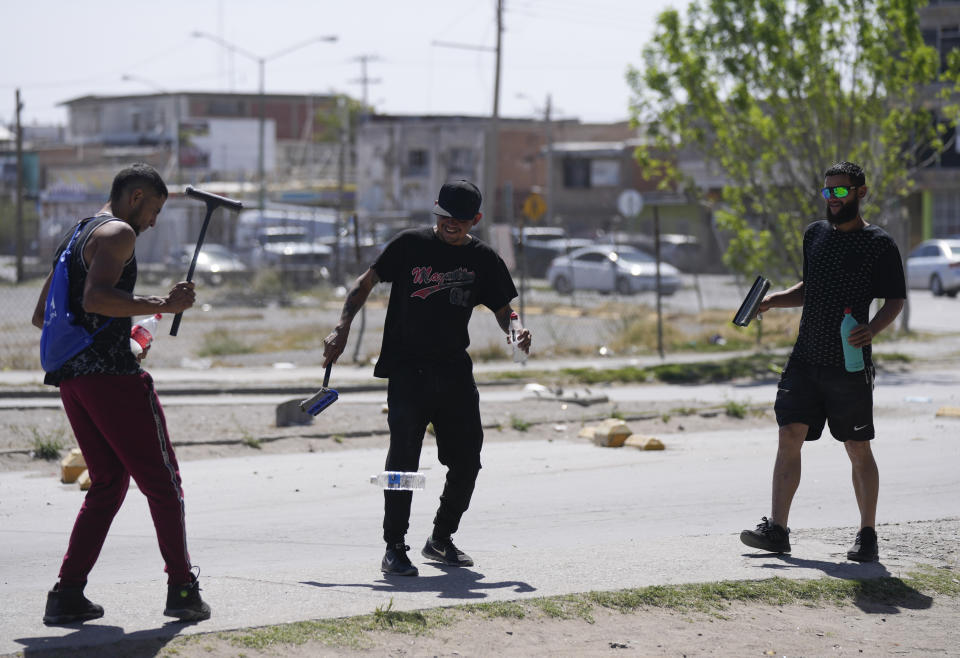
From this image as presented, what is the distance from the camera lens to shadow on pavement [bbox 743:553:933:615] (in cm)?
575

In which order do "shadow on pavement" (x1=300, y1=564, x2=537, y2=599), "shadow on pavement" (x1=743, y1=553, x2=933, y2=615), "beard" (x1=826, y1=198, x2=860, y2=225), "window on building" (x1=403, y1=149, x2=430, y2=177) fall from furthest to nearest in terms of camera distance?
"window on building" (x1=403, y1=149, x2=430, y2=177)
"beard" (x1=826, y1=198, x2=860, y2=225)
"shadow on pavement" (x1=743, y1=553, x2=933, y2=615)
"shadow on pavement" (x1=300, y1=564, x2=537, y2=599)

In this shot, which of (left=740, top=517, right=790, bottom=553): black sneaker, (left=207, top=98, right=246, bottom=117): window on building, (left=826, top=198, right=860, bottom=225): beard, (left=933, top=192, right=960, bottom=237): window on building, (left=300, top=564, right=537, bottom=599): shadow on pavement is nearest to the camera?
(left=300, top=564, right=537, bottom=599): shadow on pavement

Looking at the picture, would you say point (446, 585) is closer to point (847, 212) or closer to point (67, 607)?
point (67, 607)

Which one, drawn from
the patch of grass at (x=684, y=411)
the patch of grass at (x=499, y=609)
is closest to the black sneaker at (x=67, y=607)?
the patch of grass at (x=499, y=609)

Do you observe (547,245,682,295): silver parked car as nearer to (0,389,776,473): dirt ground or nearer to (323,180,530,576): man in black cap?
(0,389,776,473): dirt ground

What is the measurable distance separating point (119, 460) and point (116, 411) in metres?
0.27

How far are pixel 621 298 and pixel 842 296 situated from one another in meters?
27.0

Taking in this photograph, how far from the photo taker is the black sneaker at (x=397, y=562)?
234 inches

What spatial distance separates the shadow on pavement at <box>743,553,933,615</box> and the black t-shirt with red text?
6.33 ft

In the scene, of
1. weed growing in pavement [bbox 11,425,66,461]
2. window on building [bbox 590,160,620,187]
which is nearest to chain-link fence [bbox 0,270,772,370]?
weed growing in pavement [bbox 11,425,66,461]

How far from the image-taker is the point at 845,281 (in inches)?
247

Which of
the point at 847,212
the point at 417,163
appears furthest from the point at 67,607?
the point at 417,163

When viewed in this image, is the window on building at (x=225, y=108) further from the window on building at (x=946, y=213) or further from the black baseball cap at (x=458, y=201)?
the black baseball cap at (x=458, y=201)

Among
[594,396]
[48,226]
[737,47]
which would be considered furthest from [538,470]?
[48,226]
